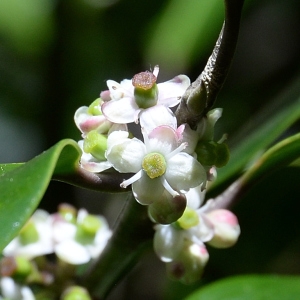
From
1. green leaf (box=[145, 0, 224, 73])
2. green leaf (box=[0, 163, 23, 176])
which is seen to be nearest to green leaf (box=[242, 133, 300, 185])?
green leaf (box=[0, 163, 23, 176])

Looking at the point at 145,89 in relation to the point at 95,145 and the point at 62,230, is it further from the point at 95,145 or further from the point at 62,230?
the point at 62,230

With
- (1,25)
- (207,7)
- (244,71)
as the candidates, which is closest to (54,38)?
(1,25)

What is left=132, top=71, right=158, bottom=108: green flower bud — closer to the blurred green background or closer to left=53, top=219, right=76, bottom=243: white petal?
left=53, top=219, right=76, bottom=243: white petal

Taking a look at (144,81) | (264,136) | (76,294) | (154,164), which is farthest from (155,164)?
(264,136)

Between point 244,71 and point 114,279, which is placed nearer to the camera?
point 114,279

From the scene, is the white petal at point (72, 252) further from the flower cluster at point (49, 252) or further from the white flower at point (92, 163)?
the white flower at point (92, 163)

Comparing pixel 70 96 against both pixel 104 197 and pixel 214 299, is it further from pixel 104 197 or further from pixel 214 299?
pixel 214 299
